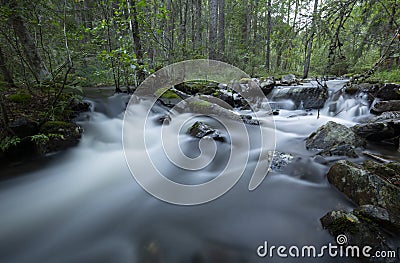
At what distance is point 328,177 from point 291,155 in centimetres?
88

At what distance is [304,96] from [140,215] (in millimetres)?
7297

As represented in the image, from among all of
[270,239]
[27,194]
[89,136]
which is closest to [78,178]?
[27,194]

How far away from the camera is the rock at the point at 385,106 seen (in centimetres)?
527

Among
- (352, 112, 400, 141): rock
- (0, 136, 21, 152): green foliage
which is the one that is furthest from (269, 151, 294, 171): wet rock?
(0, 136, 21, 152): green foliage

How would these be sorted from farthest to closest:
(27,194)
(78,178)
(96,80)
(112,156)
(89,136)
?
(96,80) < (89,136) < (112,156) < (78,178) < (27,194)

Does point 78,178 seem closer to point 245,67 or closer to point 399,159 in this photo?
point 399,159

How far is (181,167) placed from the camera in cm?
408

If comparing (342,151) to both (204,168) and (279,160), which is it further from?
(204,168)

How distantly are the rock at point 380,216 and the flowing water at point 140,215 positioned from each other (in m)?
0.41

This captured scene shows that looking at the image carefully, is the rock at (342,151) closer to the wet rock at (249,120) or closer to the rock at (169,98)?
the wet rock at (249,120)

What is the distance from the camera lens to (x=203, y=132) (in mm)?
5113

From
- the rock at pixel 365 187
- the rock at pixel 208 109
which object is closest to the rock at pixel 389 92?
the rock at pixel 208 109

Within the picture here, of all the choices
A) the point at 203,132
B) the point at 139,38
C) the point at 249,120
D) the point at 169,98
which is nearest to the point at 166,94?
the point at 169,98

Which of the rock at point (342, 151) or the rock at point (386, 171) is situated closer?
the rock at point (386, 171)
